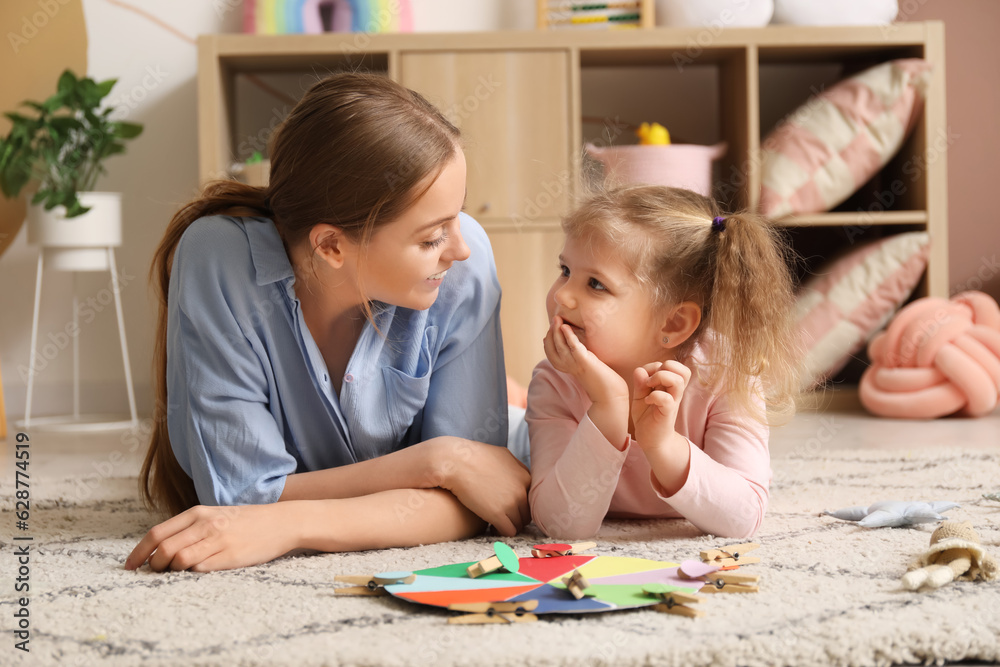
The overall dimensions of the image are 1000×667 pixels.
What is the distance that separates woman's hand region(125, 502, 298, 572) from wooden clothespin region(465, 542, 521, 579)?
20 centimetres

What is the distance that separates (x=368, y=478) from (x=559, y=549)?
228mm

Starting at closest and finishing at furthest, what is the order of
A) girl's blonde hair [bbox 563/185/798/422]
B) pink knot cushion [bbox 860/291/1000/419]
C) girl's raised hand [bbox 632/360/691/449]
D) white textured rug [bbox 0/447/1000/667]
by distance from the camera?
white textured rug [bbox 0/447/1000/667] < girl's raised hand [bbox 632/360/691/449] < girl's blonde hair [bbox 563/185/798/422] < pink knot cushion [bbox 860/291/1000/419]

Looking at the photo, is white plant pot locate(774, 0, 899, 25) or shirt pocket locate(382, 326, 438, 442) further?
white plant pot locate(774, 0, 899, 25)

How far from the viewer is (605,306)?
3.05 feet

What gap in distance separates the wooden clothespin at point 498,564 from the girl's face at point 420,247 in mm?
286

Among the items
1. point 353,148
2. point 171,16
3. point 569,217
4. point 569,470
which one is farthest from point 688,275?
point 171,16

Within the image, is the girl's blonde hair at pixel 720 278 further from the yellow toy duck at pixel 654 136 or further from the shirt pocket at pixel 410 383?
the yellow toy duck at pixel 654 136

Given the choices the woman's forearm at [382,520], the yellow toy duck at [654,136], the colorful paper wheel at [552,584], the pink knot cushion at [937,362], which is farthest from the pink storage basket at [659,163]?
the colorful paper wheel at [552,584]

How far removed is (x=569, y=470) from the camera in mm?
900

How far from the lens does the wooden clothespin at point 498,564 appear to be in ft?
2.50

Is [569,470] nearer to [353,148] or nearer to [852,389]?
[353,148]

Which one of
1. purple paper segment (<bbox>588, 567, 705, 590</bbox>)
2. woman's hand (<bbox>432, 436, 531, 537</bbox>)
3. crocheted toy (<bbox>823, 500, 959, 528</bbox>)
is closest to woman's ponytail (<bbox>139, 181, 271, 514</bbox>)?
woman's hand (<bbox>432, 436, 531, 537</bbox>)

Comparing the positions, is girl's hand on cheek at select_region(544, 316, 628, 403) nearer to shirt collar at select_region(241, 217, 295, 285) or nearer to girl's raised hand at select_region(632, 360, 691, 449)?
girl's raised hand at select_region(632, 360, 691, 449)

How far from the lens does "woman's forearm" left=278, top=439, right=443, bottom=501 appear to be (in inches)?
37.2
